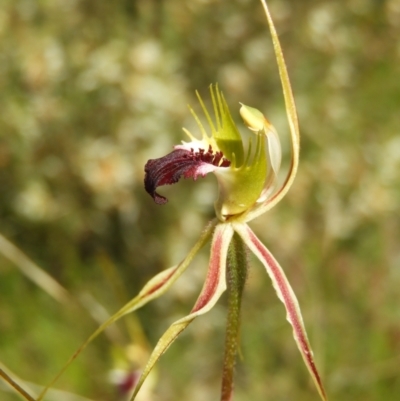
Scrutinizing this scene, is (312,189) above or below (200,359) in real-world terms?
above

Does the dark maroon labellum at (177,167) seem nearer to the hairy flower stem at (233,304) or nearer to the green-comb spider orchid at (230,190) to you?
the green-comb spider orchid at (230,190)

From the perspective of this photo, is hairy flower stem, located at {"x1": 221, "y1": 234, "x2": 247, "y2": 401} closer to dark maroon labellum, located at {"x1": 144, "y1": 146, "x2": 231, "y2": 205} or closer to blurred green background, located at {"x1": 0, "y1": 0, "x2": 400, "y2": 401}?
dark maroon labellum, located at {"x1": 144, "y1": 146, "x2": 231, "y2": 205}

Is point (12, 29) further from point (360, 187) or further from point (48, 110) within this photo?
point (360, 187)

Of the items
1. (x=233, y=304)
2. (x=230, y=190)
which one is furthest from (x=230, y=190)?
(x=233, y=304)

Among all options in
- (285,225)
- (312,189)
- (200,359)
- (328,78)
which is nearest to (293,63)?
(328,78)

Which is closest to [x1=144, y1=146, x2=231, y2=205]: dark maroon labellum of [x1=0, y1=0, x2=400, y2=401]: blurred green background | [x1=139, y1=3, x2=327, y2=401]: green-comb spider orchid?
[x1=139, y1=3, x2=327, y2=401]: green-comb spider orchid

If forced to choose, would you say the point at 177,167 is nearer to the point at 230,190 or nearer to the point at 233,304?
the point at 230,190
